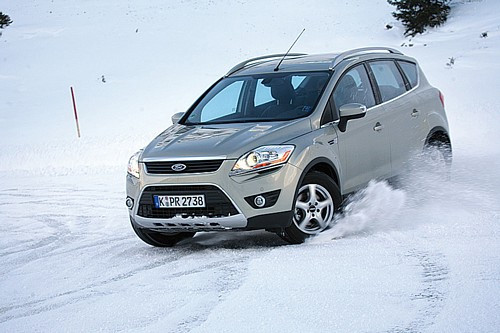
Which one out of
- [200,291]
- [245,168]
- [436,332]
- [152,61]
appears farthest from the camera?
[152,61]

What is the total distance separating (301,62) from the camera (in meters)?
7.90

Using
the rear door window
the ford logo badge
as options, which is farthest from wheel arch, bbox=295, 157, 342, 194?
the rear door window

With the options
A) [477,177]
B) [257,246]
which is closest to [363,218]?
[257,246]

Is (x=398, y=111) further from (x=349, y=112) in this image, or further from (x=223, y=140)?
(x=223, y=140)

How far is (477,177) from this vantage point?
30.6 feet

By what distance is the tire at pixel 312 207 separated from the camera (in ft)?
21.6

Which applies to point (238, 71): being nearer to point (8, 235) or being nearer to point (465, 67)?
point (8, 235)

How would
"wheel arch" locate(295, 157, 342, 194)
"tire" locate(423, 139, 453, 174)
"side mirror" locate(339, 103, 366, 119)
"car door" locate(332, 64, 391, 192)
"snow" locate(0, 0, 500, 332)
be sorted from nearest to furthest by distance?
"snow" locate(0, 0, 500, 332) < "wheel arch" locate(295, 157, 342, 194) < "side mirror" locate(339, 103, 366, 119) < "car door" locate(332, 64, 391, 192) < "tire" locate(423, 139, 453, 174)

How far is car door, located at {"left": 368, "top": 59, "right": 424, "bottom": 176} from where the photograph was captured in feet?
25.9

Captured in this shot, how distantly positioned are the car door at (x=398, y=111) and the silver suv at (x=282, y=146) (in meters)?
0.01

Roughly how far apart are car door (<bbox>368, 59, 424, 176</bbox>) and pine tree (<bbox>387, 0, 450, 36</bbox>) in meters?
27.3

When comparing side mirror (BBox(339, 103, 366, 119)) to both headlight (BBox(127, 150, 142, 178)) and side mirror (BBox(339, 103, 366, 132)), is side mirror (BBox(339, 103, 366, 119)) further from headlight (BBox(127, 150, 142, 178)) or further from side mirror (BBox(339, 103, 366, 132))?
headlight (BBox(127, 150, 142, 178))

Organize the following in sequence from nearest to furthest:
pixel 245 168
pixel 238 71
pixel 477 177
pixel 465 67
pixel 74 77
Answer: pixel 245 168, pixel 238 71, pixel 477 177, pixel 465 67, pixel 74 77

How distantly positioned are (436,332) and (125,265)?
3.03 m
